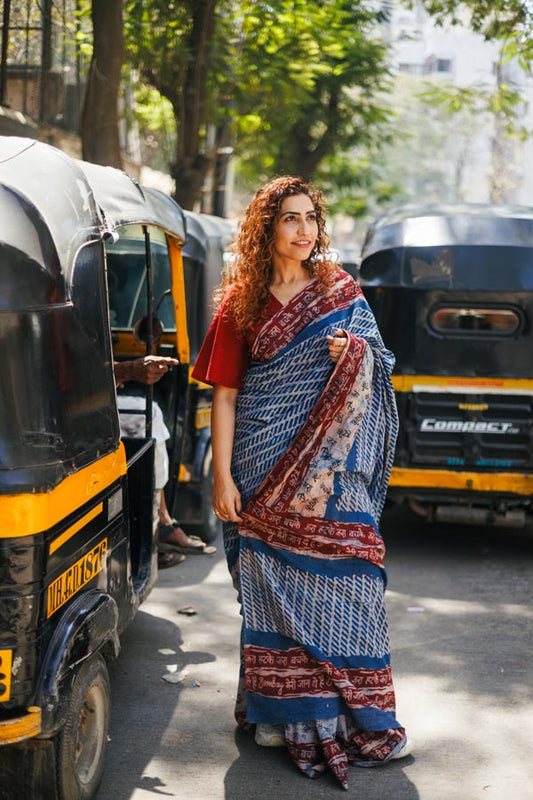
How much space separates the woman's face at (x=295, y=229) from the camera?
149 inches

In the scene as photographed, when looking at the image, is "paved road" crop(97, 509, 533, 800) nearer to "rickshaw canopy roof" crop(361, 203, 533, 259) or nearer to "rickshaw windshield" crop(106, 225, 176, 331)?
"rickshaw windshield" crop(106, 225, 176, 331)

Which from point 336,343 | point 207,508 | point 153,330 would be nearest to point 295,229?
point 336,343

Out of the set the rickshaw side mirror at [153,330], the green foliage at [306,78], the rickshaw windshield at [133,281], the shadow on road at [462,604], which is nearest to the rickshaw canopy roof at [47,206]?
the rickshaw side mirror at [153,330]

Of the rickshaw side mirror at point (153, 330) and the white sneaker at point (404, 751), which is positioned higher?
the rickshaw side mirror at point (153, 330)

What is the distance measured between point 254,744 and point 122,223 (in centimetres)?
214

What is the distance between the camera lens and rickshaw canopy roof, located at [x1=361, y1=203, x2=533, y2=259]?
273 inches

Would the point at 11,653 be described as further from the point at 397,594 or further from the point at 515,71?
the point at 515,71

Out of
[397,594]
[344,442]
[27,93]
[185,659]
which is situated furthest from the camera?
[27,93]

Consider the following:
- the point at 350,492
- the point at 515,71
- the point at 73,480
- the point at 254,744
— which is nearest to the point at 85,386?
the point at 73,480

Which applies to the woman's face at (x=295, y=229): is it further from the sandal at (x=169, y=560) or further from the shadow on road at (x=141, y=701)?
the sandal at (x=169, y=560)

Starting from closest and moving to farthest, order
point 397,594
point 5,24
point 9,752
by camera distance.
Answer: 1. point 9,752
2. point 397,594
3. point 5,24

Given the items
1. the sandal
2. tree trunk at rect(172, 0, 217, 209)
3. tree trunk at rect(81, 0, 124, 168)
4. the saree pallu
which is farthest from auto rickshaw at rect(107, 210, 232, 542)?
tree trunk at rect(172, 0, 217, 209)

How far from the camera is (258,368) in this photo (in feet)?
12.5

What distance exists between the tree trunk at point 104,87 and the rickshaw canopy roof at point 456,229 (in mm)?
3050
